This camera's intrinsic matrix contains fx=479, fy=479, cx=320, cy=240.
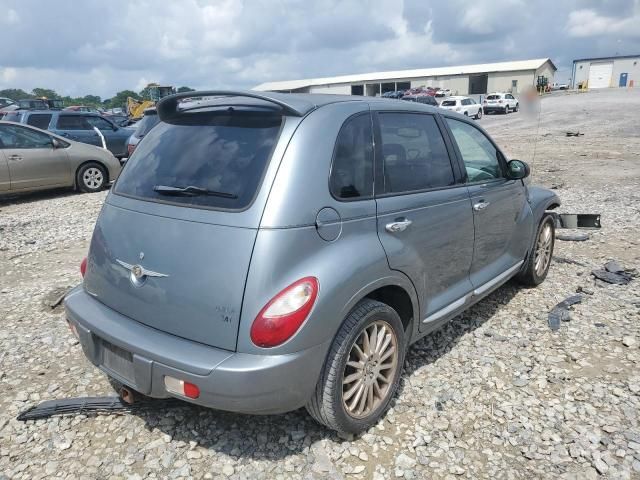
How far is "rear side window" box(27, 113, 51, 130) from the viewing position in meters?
12.5

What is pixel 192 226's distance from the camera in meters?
2.37

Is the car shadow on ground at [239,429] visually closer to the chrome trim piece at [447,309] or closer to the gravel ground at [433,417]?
the gravel ground at [433,417]

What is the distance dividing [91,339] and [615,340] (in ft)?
12.4

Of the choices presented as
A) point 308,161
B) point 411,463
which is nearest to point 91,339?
point 308,161

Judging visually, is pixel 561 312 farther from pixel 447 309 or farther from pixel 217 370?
pixel 217 370

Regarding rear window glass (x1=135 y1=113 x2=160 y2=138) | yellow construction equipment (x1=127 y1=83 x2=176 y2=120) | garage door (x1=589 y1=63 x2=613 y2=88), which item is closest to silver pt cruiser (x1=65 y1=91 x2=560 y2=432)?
rear window glass (x1=135 y1=113 x2=160 y2=138)

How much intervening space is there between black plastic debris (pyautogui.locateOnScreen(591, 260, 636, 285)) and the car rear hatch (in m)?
4.13

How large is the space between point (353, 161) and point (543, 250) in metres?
3.13

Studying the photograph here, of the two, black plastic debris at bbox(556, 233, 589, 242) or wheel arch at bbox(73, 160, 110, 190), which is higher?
wheel arch at bbox(73, 160, 110, 190)

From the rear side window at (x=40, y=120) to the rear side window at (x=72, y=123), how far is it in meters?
0.30

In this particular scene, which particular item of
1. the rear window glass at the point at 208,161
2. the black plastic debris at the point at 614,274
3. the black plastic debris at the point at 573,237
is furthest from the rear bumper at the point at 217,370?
the black plastic debris at the point at 573,237

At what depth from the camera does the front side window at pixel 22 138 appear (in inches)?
357

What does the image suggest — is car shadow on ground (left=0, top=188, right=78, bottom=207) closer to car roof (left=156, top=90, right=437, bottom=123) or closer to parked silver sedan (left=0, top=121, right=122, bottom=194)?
parked silver sedan (left=0, top=121, right=122, bottom=194)

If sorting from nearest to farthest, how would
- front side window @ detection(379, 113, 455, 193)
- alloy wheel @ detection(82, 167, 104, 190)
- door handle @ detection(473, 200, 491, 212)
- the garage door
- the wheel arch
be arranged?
front side window @ detection(379, 113, 455, 193) → door handle @ detection(473, 200, 491, 212) → the wheel arch → alloy wheel @ detection(82, 167, 104, 190) → the garage door
